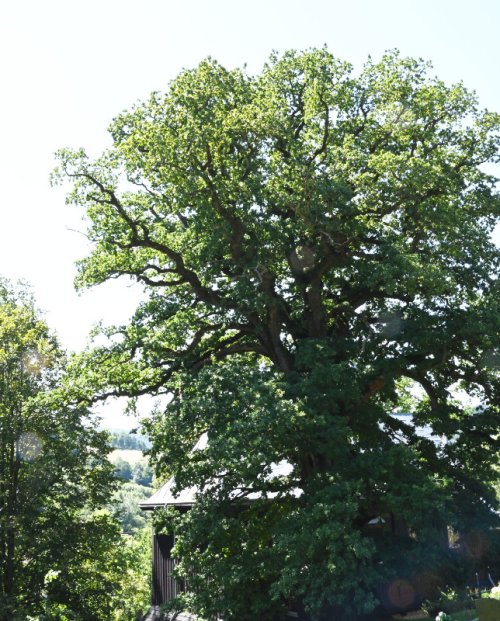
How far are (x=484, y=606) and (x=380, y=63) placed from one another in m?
14.4

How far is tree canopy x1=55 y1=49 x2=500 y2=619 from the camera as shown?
15.6m

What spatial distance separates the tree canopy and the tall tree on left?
139 centimetres

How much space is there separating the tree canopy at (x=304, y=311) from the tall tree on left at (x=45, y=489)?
4.57ft

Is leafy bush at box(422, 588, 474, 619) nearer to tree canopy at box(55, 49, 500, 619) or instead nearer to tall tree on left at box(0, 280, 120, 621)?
tree canopy at box(55, 49, 500, 619)

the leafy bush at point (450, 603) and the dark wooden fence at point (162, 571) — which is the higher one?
the dark wooden fence at point (162, 571)

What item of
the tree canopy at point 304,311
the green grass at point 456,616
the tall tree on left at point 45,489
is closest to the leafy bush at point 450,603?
the green grass at point 456,616

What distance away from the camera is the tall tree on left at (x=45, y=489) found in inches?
717

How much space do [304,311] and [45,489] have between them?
8.66 m

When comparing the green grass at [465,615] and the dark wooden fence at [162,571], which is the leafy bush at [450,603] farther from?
the dark wooden fence at [162,571]

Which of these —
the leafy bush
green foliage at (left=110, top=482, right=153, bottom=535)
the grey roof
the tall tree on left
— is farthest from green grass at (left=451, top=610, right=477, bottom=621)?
green foliage at (left=110, top=482, right=153, bottom=535)

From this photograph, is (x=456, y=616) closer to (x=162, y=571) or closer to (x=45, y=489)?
(x=45, y=489)

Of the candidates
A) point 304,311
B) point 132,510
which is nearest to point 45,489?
point 304,311

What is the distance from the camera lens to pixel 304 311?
19938mm

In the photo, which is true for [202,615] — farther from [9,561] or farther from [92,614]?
[9,561]
